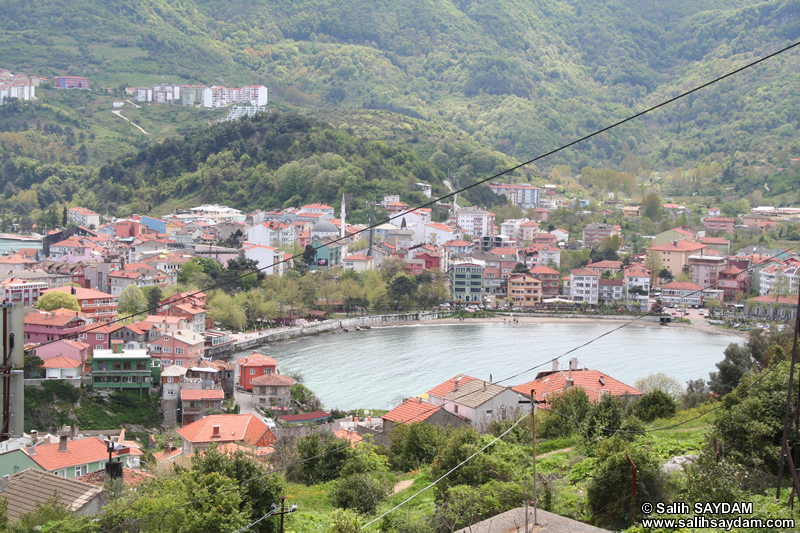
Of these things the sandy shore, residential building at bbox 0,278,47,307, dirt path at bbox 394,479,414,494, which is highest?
residential building at bbox 0,278,47,307

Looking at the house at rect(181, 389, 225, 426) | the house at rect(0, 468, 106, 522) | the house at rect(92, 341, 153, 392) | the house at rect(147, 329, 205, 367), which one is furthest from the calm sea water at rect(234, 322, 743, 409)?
the house at rect(0, 468, 106, 522)

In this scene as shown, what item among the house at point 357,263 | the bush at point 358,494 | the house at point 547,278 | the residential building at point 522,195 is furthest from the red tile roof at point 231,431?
the residential building at point 522,195

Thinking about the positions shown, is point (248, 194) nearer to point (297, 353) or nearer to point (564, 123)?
point (297, 353)

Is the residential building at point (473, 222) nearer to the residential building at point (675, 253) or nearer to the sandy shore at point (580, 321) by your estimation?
the residential building at point (675, 253)

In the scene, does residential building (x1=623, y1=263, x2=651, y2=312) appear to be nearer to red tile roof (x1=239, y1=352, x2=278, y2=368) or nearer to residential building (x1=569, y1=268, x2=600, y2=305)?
residential building (x1=569, y1=268, x2=600, y2=305)

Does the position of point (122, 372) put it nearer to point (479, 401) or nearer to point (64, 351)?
point (64, 351)
